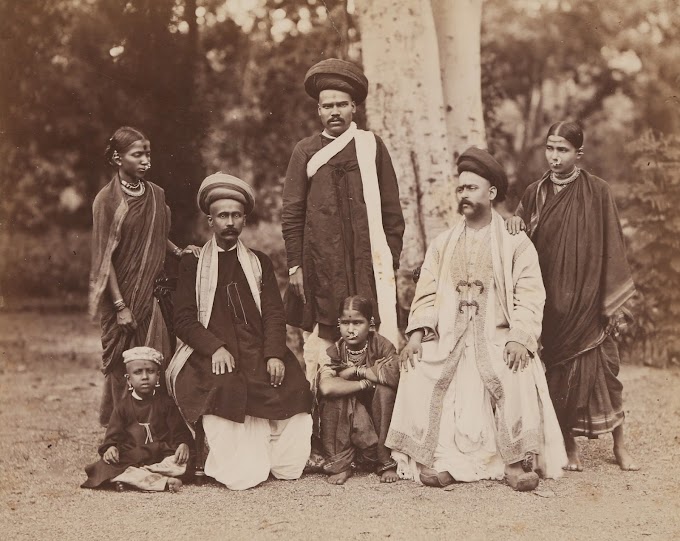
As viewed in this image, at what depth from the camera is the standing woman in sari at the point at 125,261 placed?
16.7 feet

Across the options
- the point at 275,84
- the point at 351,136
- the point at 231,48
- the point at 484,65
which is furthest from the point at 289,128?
the point at 351,136

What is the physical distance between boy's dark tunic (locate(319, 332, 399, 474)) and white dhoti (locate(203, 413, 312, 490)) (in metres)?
0.14

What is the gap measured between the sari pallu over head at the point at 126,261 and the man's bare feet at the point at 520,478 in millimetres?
2220

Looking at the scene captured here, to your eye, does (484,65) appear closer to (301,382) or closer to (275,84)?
(275,84)

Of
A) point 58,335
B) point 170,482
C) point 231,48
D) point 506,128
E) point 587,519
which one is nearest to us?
point 587,519

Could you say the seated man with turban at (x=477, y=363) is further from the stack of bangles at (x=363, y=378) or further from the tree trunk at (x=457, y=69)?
the tree trunk at (x=457, y=69)

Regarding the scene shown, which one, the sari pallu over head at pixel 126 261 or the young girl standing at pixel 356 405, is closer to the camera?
the young girl standing at pixel 356 405

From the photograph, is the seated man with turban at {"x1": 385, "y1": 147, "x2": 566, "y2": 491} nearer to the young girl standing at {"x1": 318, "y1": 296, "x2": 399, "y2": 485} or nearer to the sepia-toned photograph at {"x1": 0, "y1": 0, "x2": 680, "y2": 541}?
the sepia-toned photograph at {"x1": 0, "y1": 0, "x2": 680, "y2": 541}

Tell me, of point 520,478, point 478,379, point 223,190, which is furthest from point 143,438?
point 520,478

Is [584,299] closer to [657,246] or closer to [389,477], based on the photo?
Result: [389,477]

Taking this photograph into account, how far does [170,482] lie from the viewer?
4.59 meters

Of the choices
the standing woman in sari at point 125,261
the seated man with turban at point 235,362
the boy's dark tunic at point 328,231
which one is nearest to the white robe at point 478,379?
the boy's dark tunic at point 328,231

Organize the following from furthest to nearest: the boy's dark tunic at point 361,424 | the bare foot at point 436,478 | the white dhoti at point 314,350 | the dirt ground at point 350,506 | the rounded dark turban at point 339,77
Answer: the white dhoti at point 314,350
the rounded dark turban at point 339,77
the boy's dark tunic at point 361,424
the bare foot at point 436,478
the dirt ground at point 350,506

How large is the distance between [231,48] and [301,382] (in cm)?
452
